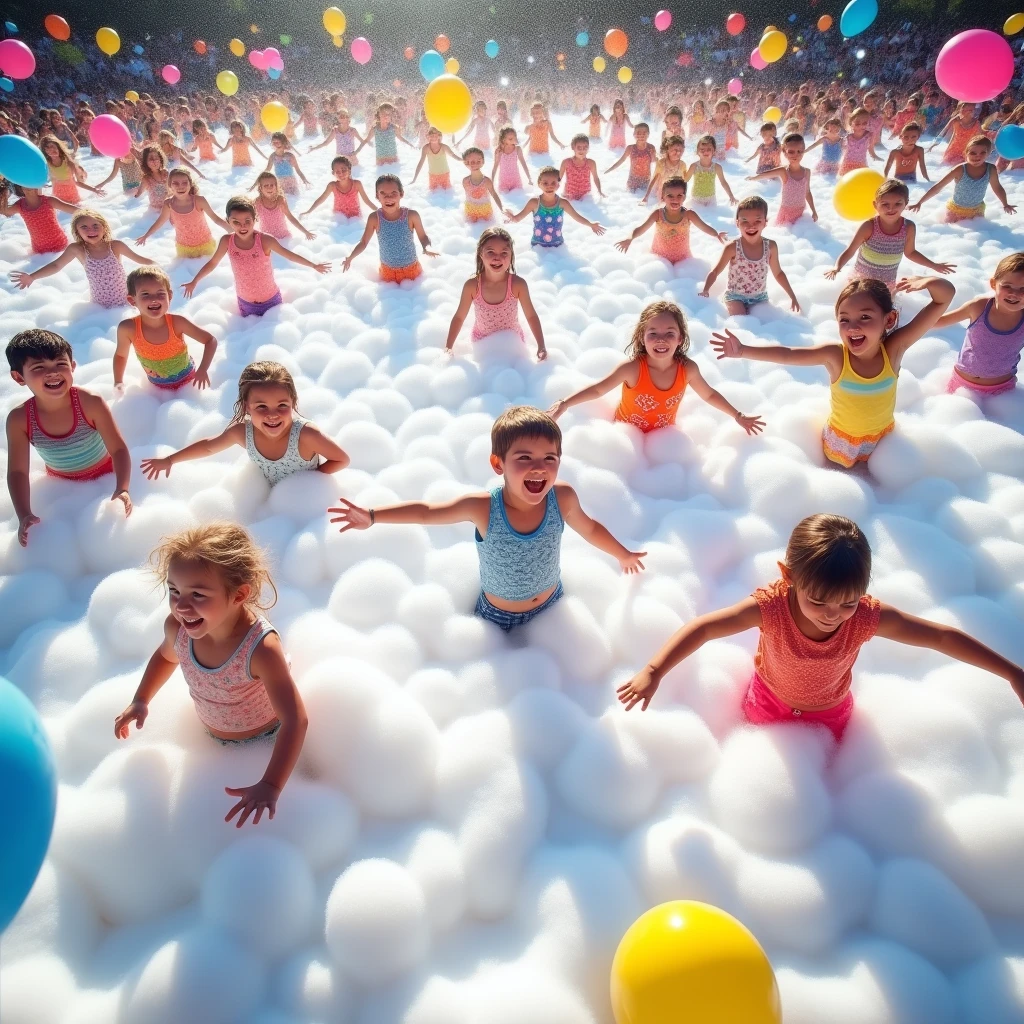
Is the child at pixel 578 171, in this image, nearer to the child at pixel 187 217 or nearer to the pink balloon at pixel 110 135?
the child at pixel 187 217

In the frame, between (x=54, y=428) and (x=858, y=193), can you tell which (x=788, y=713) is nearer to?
(x=54, y=428)

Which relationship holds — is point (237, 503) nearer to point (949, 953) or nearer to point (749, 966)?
point (749, 966)

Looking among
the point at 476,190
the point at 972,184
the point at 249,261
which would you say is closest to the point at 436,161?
the point at 476,190

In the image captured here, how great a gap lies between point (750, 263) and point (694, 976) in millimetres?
4246

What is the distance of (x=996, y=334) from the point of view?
10.2 feet

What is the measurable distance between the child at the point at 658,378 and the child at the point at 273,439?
3.58ft

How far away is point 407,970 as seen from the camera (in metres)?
1.42

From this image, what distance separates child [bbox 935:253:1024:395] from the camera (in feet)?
10.0

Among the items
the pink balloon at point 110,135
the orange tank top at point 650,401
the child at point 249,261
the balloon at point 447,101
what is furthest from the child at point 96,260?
the orange tank top at point 650,401

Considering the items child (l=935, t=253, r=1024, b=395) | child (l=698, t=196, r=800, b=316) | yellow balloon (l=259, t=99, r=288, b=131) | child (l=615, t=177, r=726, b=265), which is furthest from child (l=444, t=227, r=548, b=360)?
yellow balloon (l=259, t=99, r=288, b=131)

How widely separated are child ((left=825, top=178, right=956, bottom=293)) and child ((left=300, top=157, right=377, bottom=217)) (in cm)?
443

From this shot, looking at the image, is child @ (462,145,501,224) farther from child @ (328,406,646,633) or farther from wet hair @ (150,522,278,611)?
wet hair @ (150,522,278,611)

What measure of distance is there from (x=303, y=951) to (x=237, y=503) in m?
1.76

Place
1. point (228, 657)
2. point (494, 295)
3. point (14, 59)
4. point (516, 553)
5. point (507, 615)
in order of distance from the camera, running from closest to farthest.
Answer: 1. point (228, 657)
2. point (516, 553)
3. point (507, 615)
4. point (494, 295)
5. point (14, 59)
